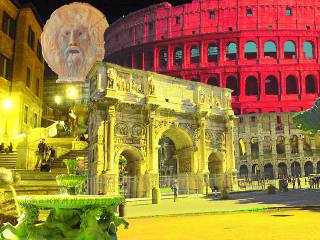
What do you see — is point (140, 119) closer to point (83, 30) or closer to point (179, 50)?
point (83, 30)

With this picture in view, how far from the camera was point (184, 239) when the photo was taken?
943 cm

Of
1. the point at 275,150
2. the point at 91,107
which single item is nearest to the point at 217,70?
the point at 275,150

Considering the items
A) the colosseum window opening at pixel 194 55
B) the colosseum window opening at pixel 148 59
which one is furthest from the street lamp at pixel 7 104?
the colosseum window opening at pixel 194 55

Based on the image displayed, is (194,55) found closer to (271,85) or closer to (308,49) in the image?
(271,85)

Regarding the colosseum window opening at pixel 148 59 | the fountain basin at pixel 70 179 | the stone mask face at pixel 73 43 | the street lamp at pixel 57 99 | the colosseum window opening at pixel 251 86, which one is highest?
the colosseum window opening at pixel 148 59

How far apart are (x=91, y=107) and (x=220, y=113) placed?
1256 cm

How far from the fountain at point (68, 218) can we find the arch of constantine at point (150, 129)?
18174mm

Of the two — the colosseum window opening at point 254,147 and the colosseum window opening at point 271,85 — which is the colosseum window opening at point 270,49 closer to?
the colosseum window opening at point 271,85

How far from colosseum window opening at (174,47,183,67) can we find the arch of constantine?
2493cm

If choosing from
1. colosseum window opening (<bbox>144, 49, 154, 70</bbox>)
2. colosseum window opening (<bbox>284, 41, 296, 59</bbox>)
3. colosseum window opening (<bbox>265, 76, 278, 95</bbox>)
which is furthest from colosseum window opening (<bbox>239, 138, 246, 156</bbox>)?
colosseum window opening (<bbox>144, 49, 154, 70</bbox>)

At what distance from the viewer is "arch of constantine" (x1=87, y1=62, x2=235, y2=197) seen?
25.9 meters

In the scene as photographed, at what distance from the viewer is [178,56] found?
59938mm

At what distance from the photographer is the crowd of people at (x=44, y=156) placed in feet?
69.8

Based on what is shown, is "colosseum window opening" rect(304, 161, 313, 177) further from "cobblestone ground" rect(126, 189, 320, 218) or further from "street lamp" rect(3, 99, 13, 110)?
"street lamp" rect(3, 99, 13, 110)
